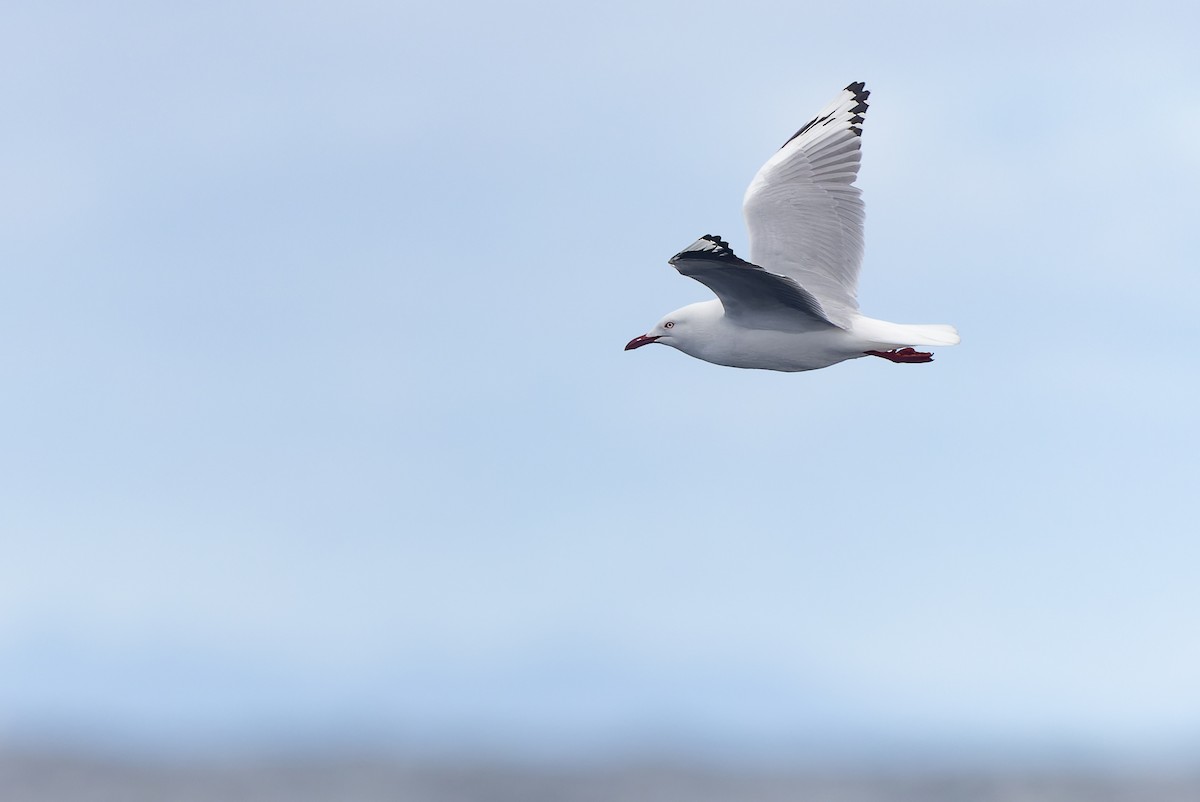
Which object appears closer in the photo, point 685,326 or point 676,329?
point 685,326

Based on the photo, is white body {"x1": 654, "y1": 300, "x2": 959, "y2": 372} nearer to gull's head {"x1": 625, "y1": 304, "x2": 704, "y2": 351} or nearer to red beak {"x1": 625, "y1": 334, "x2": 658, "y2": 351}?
gull's head {"x1": 625, "y1": 304, "x2": 704, "y2": 351}

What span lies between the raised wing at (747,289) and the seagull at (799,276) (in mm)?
11

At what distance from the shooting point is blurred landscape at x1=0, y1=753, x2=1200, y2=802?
83.7 feet

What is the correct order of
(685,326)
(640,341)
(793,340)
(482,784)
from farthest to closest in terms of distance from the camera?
(482,784)
(640,341)
(685,326)
(793,340)

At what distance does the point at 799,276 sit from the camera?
14.6m

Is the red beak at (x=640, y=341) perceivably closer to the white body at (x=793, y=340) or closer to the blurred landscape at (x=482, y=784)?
the white body at (x=793, y=340)

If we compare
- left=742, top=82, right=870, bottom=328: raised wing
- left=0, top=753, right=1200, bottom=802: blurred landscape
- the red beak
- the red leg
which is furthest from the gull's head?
left=0, top=753, right=1200, bottom=802: blurred landscape

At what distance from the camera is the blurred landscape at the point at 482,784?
25.5 metres

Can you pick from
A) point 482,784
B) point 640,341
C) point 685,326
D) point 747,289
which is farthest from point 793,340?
point 482,784

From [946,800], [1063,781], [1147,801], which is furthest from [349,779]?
[1147,801]

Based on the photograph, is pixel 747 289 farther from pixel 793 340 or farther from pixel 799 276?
pixel 799 276

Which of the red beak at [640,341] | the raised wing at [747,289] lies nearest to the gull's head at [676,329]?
the red beak at [640,341]

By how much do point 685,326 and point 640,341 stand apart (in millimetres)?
811

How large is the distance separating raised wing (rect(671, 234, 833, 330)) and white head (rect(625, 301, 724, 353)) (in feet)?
0.85
